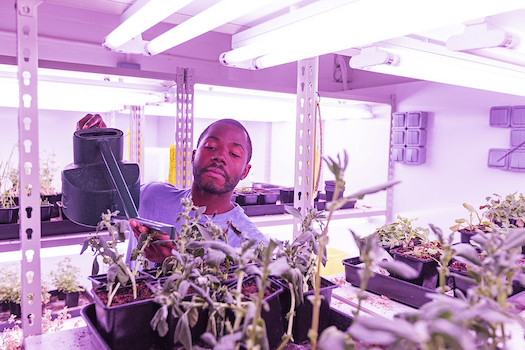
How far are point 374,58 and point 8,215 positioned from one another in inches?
66.1

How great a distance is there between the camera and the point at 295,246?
2.58ft

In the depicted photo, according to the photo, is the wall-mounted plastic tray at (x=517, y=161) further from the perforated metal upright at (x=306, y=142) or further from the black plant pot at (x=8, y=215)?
the black plant pot at (x=8, y=215)

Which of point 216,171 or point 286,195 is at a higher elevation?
point 216,171

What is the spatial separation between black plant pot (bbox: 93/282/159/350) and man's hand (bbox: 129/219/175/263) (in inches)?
6.3

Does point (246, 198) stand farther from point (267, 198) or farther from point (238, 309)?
point (238, 309)

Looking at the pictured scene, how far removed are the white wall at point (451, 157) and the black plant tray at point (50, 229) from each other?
221 cm

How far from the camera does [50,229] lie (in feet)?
5.99

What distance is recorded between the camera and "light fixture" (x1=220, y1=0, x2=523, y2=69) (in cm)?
63

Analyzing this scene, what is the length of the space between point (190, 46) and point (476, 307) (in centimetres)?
358

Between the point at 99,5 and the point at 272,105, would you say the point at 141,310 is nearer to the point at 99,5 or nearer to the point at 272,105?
the point at 99,5

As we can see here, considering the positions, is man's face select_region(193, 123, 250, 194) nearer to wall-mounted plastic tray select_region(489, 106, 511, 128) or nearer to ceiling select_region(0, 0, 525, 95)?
ceiling select_region(0, 0, 525, 95)

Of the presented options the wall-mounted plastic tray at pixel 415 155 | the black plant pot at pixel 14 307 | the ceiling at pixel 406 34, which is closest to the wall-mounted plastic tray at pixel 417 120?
the wall-mounted plastic tray at pixel 415 155

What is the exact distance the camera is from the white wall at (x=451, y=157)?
2428 mm

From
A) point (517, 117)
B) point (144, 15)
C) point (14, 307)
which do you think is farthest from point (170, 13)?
point (517, 117)
